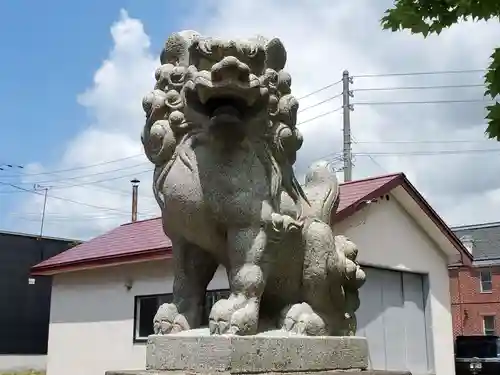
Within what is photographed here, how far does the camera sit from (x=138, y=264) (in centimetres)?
1085

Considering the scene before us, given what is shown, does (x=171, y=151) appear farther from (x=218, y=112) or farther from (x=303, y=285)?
(x=303, y=285)

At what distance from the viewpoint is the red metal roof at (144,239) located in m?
9.80

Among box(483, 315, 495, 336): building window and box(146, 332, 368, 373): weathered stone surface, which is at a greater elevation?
box(483, 315, 495, 336): building window

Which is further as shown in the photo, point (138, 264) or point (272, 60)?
point (138, 264)

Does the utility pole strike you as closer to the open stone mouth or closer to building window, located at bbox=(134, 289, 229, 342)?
building window, located at bbox=(134, 289, 229, 342)

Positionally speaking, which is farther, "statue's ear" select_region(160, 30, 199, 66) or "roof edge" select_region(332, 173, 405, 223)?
"roof edge" select_region(332, 173, 405, 223)

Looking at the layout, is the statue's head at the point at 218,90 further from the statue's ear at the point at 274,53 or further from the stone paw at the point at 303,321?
the stone paw at the point at 303,321

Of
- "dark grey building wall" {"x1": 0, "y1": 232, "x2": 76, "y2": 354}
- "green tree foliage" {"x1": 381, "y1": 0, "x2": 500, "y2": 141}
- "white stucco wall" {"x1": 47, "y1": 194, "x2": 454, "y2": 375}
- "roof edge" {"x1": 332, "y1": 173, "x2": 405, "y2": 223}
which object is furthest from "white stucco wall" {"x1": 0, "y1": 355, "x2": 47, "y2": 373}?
"green tree foliage" {"x1": 381, "y1": 0, "x2": 500, "y2": 141}

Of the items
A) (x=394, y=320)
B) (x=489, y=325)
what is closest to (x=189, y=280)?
(x=394, y=320)

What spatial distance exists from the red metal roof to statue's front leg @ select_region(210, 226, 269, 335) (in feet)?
20.3

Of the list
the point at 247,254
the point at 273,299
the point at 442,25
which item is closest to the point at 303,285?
the point at 273,299

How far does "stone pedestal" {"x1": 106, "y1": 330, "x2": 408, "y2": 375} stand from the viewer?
2562 mm

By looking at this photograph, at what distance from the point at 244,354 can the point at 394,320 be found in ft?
27.9

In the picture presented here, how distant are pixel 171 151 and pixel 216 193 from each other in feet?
0.95
